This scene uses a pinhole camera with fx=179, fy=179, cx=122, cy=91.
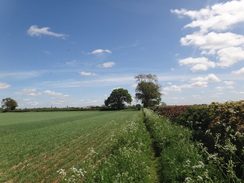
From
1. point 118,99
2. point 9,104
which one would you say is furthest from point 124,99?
point 9,104

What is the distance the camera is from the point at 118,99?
11569cm

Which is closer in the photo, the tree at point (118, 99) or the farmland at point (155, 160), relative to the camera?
the farmland at point (155, 160)

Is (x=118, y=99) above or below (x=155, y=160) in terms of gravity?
above

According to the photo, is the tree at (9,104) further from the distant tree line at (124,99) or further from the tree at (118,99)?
the tree at (118,99)

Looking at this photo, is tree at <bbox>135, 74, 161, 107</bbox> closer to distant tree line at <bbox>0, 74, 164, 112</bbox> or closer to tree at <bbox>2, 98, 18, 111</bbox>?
distant tree line at <bbox>0, 74, 164, 112</bbox>

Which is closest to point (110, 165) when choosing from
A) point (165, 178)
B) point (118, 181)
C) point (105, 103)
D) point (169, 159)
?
point (118, 181)

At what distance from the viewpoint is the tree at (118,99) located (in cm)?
11469

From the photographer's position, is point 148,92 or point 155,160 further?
point 148,92

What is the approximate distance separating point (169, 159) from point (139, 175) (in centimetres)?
185

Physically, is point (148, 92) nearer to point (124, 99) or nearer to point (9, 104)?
point (124, 99)

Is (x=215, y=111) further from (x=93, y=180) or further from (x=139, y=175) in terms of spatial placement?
(x=93, y=180)

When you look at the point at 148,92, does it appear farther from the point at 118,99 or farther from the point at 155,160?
the point at 155,160

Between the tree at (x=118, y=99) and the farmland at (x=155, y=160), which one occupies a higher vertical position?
the tree at (x=118, y=99)

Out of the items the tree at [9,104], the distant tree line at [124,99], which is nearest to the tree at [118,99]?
the distant tree line at [124,99]
